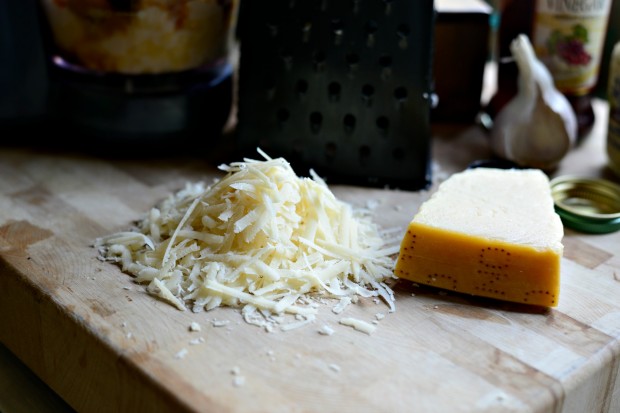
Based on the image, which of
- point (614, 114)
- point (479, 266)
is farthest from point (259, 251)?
point (614, 114)

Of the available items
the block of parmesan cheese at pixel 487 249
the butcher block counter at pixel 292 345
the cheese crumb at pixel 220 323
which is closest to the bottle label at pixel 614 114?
the butcher block counter at pixel 292 345

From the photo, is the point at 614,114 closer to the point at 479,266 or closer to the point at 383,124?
the point at 383,124

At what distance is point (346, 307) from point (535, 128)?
543mm

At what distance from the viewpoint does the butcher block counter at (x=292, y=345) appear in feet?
2.70

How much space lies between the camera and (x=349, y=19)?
1.24m

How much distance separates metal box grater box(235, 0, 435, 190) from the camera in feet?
4.07

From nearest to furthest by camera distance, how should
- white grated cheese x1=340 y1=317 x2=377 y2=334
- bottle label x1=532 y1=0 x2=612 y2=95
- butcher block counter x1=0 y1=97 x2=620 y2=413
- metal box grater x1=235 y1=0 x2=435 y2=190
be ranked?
butcher block counter x1=0 y1=97 x2=620 y2=413 → white grated cheese x1=340 y1=317 x2=377 y2=334 → metal box grater x1=235 y1=0 x2=435 y2=190 → bottle label x1=532 y1=0 x2=612 y2=95

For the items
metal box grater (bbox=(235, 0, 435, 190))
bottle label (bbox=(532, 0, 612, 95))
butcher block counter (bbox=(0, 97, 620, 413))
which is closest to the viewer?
butcher block counter (bbox=(0, 97, 620, 413))

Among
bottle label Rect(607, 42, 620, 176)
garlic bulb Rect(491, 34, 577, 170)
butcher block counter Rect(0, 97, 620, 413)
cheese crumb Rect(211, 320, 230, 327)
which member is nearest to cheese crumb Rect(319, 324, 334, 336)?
butcher block counter Rect(0, 97, 620, 413)

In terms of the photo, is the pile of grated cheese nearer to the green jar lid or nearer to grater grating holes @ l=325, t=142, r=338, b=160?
grater grating holes @ l=325, t=142, r=338, b=160

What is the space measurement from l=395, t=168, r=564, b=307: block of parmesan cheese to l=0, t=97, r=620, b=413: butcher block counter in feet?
0.08

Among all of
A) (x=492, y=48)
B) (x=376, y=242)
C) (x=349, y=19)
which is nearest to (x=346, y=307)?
(x=376, y=242)

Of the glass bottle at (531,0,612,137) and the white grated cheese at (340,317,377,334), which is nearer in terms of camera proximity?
the white grated cheese at (340,317,377,334)

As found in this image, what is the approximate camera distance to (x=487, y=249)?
0.98 m
